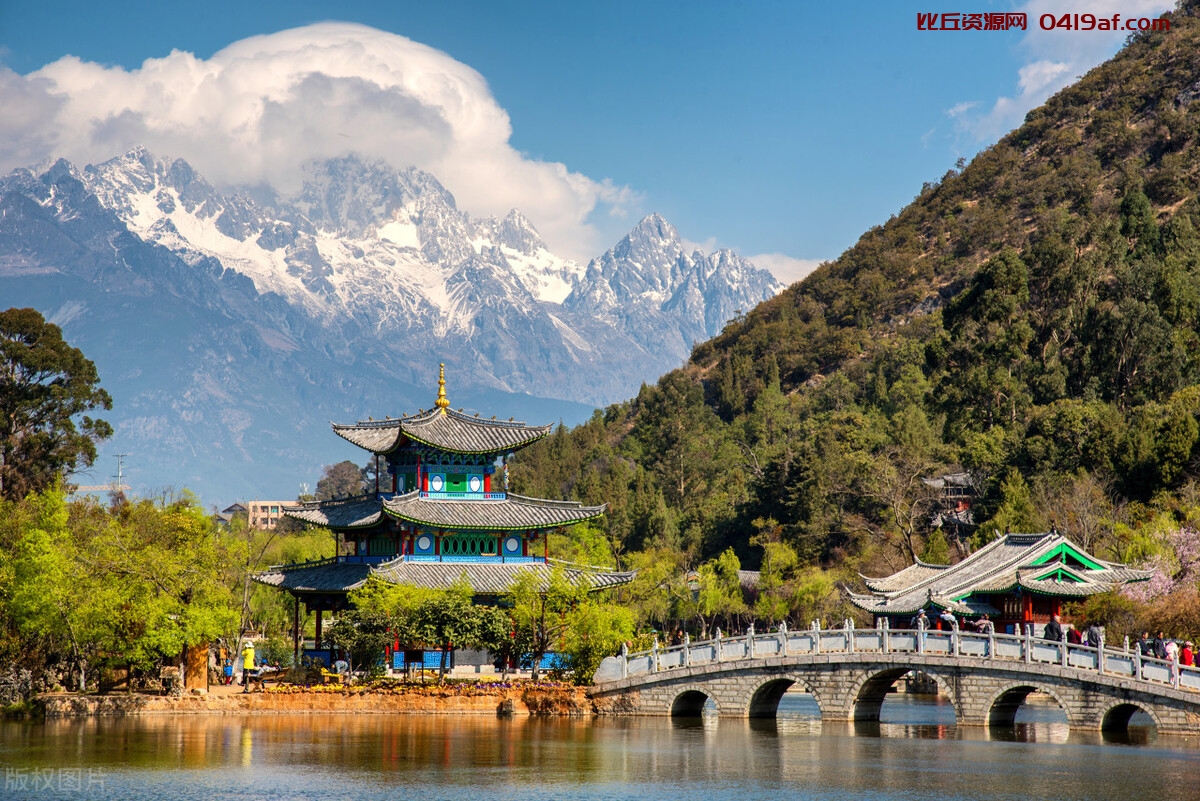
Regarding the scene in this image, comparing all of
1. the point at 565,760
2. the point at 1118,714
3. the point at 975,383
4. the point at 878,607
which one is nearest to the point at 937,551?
the point at 878,607

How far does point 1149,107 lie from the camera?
147375 millimetres

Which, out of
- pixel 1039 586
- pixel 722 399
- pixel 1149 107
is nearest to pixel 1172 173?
pixel 1149 107

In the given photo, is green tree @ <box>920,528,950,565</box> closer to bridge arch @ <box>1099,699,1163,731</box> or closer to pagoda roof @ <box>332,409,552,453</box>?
pagoda roof @ <box>332,409,552,453</box>

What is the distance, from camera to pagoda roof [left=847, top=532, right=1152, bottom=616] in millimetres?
53469

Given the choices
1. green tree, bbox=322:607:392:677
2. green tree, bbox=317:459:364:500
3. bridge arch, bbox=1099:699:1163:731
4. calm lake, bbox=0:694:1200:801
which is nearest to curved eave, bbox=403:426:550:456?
green tree, bbox=322:607:392:677

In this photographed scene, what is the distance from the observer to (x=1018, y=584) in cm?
5347

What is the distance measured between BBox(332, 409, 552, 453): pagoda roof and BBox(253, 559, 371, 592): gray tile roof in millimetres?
5539

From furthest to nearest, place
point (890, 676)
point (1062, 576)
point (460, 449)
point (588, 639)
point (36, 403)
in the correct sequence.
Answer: point (36, 403) < point (460, 449) < point (1062, 576) < point (588, 639) < point (890, 676)

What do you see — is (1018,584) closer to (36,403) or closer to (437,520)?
(437,520)

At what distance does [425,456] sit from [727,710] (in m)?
18.8

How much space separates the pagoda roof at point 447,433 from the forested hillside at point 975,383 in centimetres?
2377

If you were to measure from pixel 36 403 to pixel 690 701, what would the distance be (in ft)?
139

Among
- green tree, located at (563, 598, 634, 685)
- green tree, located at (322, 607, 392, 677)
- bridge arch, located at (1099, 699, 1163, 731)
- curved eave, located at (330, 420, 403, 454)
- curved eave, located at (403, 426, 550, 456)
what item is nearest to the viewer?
bridge arch, located at (1099, 699, 1163, 731)

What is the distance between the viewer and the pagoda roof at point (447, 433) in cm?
6091
